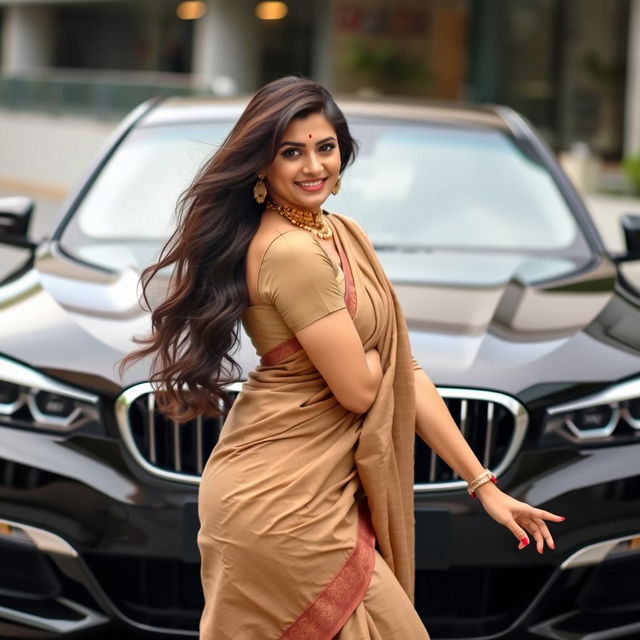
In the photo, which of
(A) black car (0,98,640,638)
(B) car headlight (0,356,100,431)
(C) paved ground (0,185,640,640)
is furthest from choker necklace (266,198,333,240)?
(C) paved ground (0,185,640,640)

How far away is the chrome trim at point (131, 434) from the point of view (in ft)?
10.9

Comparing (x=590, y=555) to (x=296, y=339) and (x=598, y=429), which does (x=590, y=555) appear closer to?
(x=598, y=429)

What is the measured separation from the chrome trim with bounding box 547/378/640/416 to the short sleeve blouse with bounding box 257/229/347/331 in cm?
117

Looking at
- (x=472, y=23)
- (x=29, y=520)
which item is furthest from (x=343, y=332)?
(x=472, y=23)

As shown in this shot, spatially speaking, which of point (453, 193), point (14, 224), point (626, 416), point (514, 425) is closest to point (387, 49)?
point (453, 193)

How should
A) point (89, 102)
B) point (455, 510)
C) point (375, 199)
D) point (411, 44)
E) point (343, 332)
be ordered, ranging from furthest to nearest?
point (411, 44) → point (89, 102) → point (375, 199) → point (455, 510) → point (343, 332)

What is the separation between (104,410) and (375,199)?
5.60ft

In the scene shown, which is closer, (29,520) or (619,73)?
(29,520)

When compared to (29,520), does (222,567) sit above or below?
above

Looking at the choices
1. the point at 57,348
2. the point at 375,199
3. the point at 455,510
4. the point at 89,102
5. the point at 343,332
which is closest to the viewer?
Answer: the point at 343,332

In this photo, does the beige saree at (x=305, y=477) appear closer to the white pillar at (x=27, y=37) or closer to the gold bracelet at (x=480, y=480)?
the gold bracelet at (x=480, y=480)

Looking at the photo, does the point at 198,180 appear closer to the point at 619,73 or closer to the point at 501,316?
the point at 501,316

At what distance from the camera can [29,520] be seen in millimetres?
3340

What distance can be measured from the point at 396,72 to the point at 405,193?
75.7 ft
